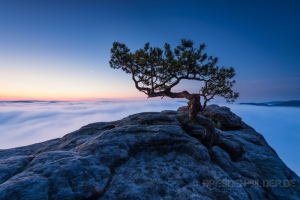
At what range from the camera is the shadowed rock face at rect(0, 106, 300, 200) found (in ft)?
21.4

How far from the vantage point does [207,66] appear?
497 inches

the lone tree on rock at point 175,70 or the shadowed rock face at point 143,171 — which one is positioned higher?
the lone tree on rock at point 175,70

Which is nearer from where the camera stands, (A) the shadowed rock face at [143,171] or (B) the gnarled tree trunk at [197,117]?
(A) the shadowed rock face at [143,171]

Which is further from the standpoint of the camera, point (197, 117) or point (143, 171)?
point (197, 117)

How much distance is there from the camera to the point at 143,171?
850cm

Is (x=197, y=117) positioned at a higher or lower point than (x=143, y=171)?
higher

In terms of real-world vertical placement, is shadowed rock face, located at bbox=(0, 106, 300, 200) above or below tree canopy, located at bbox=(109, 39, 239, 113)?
below

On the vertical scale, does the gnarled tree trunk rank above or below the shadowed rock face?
above

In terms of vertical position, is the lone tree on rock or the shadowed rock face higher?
the lone tree on rock

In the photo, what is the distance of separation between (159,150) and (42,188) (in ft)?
21.8

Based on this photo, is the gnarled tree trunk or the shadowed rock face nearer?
the shadowed rock face

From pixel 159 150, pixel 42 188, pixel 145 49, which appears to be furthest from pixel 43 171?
pixel 145 49

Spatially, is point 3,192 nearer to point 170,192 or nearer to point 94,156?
point 94,156

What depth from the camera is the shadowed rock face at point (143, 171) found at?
6531 millimetres
